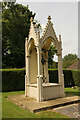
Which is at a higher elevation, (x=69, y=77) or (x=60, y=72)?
(x=60, y=72)

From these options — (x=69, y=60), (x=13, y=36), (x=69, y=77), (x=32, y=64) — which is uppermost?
(x=13, y=36)

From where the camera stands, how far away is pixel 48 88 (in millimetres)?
6992

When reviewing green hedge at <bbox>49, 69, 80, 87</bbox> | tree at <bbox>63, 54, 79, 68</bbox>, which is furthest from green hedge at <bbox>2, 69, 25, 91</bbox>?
tree at <bbox>63, 54, 79, 68</bbox>

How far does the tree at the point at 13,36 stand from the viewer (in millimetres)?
17875

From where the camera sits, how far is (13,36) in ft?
60.2

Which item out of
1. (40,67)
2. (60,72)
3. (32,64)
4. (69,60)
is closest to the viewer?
(40,67)

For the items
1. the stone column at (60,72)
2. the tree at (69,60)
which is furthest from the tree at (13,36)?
the tree at (69,60)

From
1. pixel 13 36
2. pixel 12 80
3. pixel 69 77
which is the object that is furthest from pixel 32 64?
pixel 13 36

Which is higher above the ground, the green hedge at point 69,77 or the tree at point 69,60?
the tree at point 69,60

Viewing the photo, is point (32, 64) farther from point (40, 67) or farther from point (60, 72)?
point (60, 72)

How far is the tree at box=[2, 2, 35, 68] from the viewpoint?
17.9 meters

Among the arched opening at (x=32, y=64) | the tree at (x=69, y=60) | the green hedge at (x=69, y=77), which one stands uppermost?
the tree at (x=69, y=60)

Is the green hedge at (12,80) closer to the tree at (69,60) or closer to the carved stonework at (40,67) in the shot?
the carved stonework at (40,67)

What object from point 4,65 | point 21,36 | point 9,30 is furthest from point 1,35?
point 4,65
